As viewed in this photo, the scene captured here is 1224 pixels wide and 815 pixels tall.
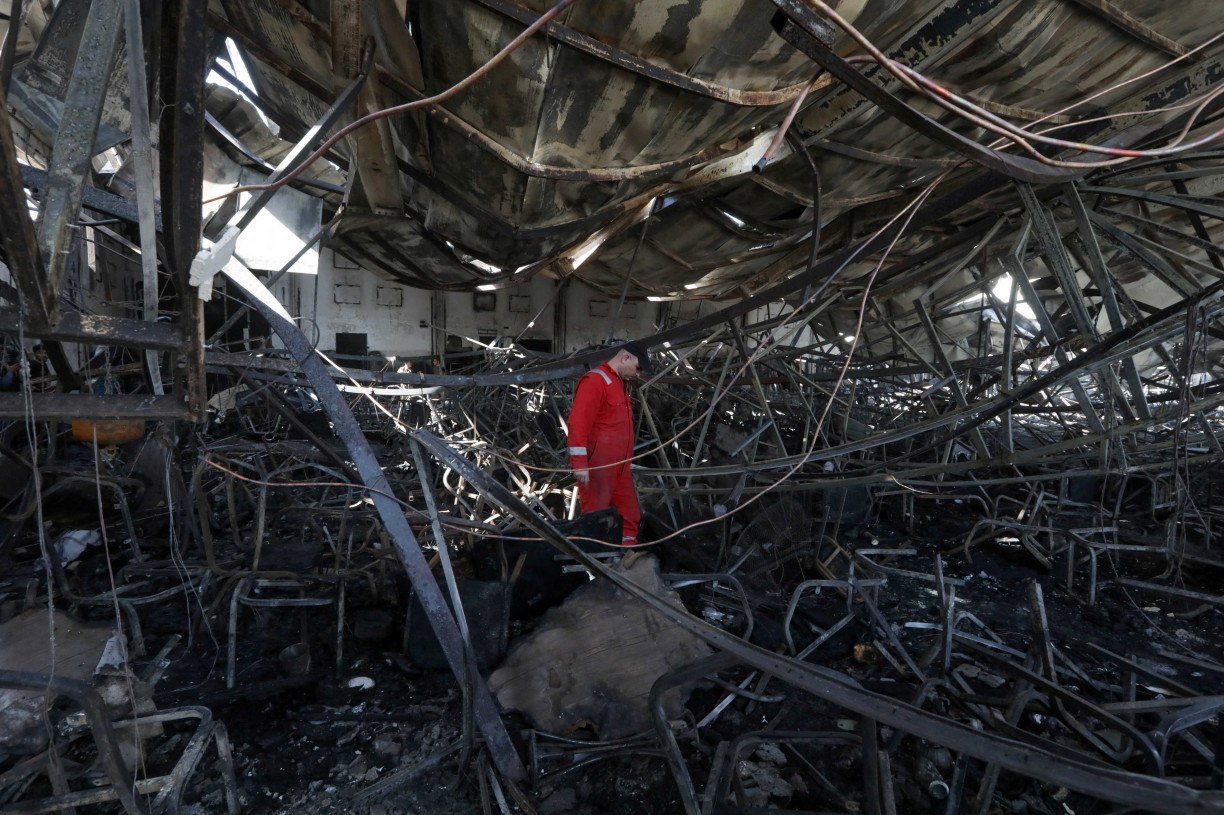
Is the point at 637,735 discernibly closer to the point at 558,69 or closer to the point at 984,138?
the point at 558,69

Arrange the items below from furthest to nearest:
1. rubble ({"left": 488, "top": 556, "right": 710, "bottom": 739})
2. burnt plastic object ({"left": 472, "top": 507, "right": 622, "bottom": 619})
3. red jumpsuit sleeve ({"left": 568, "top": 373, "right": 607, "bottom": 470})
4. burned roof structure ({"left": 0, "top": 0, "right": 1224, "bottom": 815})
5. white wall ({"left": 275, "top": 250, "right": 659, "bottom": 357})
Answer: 1. white wall ({"left": 275, "top": 250, "right": 659, "bottom": 357})
2. red jumpsuit sleeve ({"left": 568, "top": 373, "right": 607, "bottom": 470})
3. burnt plastic object ({"left": 472, "top": 507, "right": 622, "bottom": 619})
4. rubble ({"left": 488, "top": 556, "right": 710, "bottom": 739})
5. burned roof structure ({"left": 0, "top": 0, "right": 1224, "bottom": 815})

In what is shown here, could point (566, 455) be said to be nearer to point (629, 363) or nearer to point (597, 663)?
point (629, 363)

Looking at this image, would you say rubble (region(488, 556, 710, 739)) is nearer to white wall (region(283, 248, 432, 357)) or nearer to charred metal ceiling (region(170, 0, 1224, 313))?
charred metal ceiling (region(170, 0, 1224, 313))

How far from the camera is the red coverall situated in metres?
4.89

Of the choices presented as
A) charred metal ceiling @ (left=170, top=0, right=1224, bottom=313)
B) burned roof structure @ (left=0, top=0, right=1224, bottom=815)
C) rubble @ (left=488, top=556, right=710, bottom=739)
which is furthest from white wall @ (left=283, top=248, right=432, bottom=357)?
rubble @ (left=488, top=556, right=710, bottom=739)

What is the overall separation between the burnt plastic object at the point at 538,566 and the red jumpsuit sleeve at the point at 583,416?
1.06 m

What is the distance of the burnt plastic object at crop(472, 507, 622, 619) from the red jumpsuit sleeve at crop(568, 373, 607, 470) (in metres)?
1.06

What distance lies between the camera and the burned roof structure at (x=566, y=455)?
6.71 feet

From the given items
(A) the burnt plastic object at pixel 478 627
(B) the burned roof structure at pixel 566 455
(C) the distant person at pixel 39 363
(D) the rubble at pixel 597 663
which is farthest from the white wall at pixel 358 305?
(D) the rubble at pixel 597 663

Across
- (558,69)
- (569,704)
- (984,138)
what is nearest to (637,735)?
(569,704)

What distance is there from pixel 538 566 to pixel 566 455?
1.98 meters

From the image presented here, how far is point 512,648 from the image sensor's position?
128 inches

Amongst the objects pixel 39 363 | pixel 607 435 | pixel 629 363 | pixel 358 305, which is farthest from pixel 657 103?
pixel 358 305

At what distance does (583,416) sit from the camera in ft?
16.1
